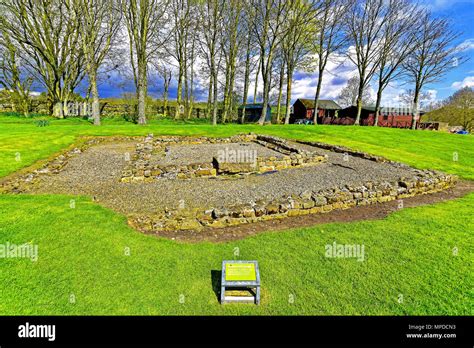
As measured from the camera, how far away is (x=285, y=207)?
22.4 feet

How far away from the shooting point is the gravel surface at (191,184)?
24.9ft

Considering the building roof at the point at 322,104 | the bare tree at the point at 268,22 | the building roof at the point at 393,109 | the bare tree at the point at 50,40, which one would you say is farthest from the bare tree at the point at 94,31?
the building roof at the point at 393,109

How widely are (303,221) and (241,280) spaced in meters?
3.52

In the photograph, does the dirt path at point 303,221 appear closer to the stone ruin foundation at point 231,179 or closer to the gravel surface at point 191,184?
the stone ruin foundation at point 231,179

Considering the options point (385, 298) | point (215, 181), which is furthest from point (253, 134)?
point (385, 298)

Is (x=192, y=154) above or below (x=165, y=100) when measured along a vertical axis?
below

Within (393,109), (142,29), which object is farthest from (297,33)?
(393,109)

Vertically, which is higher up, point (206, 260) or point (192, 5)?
point (192, 5)

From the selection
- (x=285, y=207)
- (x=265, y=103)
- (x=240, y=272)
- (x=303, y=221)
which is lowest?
(x=303, y=221)

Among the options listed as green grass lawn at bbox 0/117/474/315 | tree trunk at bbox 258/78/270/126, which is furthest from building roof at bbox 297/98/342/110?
green grass lawn at bbox 0/117/474/315

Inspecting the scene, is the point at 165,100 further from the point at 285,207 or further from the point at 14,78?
the point at 285,207
